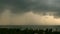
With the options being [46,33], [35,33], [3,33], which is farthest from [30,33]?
[3,33]

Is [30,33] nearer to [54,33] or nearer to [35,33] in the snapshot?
[35,33]

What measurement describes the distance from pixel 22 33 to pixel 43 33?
5.84 metres

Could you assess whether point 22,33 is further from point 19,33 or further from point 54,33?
point 54,33

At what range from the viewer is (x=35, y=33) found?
159 ft

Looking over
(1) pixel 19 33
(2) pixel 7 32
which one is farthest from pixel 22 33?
(2) pixel 7 32

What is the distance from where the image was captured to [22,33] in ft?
160

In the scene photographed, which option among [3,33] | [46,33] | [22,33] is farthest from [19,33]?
[46,33]

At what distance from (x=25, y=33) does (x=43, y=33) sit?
500 centimetres

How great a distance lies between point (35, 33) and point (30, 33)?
4.76ft

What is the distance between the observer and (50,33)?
4828 cm

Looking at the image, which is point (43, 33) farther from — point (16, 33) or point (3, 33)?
point (3, 33)

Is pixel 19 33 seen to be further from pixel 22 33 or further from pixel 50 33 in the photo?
pixel 50 33

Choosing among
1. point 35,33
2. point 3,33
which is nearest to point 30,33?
point 35,33

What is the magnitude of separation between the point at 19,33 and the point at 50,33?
8520 millimetres
